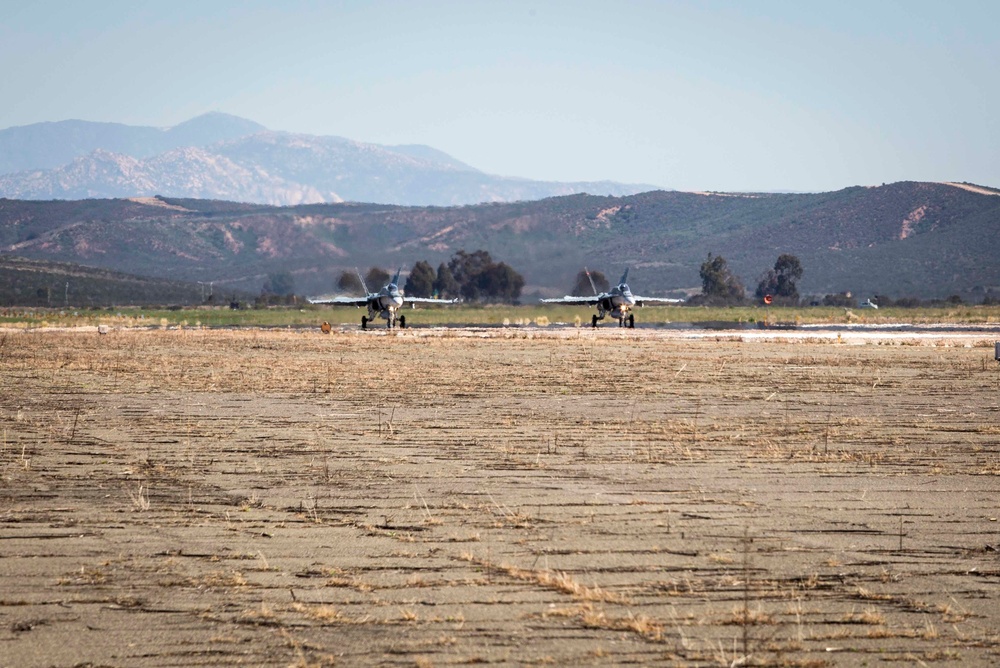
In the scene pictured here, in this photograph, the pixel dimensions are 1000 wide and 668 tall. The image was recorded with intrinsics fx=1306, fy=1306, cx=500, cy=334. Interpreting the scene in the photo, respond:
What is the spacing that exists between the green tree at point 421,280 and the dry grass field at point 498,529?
96.0 m

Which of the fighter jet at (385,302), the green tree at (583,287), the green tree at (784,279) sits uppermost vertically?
the green tree at (784,279)

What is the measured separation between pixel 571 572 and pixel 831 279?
150m

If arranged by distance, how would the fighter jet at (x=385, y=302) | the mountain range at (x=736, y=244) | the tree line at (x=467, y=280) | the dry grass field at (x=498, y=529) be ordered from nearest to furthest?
the dry grass field at (x=498, y=529) < the fighter jet at (x=385, y=302) < the tree line at (x=467, y=280) < the mountain range at (x=736, y=244)

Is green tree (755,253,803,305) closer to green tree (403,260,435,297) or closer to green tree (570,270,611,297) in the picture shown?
green tree (403,260,435,297)

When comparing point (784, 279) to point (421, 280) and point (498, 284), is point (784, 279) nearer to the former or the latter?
point (498, 284)

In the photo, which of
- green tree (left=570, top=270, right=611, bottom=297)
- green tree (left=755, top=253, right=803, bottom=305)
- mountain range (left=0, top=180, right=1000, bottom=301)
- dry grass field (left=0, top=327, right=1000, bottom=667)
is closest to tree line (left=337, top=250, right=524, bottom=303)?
mountain range (left=0, top=180, right=1000, bottom=301)

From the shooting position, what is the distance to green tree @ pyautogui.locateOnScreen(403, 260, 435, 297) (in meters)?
121

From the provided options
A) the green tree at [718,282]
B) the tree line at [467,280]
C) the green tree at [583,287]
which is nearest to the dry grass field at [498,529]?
the green tree at [583,287]

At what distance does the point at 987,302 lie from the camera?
12075cm

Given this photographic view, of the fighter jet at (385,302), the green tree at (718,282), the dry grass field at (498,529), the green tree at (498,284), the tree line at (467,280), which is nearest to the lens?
the dry grass field at (498,529)

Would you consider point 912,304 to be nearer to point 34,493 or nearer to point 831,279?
point 831,279

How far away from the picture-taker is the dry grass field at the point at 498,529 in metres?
7.98

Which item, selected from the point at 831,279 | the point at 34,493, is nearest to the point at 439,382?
the point at 34,493

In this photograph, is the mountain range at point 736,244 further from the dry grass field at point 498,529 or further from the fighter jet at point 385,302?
the dry grass field at point 498,529
